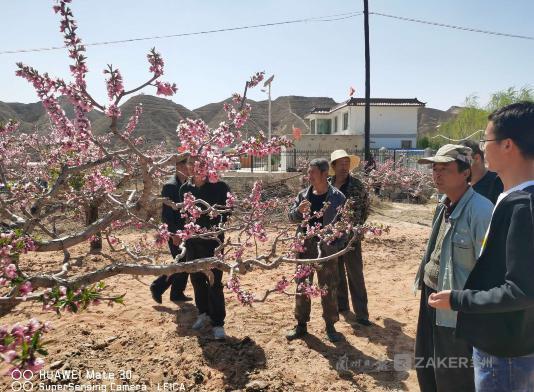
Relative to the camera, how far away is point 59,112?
2.65m

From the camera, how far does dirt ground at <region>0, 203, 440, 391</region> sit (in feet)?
11.2

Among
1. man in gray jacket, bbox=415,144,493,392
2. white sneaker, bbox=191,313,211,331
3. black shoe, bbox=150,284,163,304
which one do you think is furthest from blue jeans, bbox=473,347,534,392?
black shoe, bbox=150,284,163,304

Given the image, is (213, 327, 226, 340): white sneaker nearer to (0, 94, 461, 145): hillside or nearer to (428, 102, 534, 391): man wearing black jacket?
(428, 102, 534, 391): man wearing black jacket

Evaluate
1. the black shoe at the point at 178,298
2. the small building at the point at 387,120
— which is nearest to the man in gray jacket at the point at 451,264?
the black shoe at the point at 178,298

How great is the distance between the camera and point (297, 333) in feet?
13.7

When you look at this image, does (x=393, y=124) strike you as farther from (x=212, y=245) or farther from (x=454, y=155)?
(x=454, y=155)

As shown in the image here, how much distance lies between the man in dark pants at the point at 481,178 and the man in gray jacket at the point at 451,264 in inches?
28.8

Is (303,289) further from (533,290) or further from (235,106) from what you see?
(533,290)

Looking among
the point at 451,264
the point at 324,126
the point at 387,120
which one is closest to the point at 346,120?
the point at 387,120

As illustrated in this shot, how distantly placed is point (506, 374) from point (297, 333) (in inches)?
104

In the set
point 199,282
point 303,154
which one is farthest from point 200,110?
point 199,282

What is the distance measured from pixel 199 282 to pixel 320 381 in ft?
5.54

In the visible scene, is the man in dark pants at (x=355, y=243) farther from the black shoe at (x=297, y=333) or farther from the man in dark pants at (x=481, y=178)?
the man in dark pants at (x=481, y=178)

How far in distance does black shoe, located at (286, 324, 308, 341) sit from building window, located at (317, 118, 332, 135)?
35.1 metres
